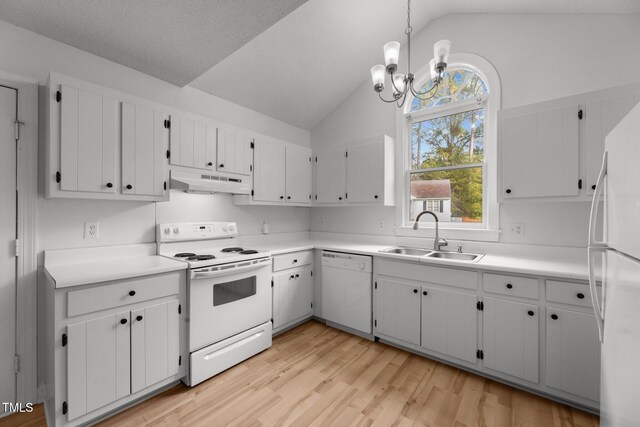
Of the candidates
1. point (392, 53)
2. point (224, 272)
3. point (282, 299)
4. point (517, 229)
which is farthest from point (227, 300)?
point (517, 229)

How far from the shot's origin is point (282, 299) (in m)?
2.96

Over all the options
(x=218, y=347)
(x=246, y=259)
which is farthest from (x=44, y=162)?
(x=218, y=347)

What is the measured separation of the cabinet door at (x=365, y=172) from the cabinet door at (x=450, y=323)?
49.6 inches

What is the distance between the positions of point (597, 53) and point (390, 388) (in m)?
3.23

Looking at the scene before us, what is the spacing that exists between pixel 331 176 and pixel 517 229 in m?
2.09

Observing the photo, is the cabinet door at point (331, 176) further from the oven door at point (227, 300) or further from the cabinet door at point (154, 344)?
the cabinet door at point (154, 344)

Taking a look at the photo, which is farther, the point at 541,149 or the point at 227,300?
the point at 227,300

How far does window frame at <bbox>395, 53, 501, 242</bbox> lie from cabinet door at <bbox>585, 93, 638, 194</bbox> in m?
0.73

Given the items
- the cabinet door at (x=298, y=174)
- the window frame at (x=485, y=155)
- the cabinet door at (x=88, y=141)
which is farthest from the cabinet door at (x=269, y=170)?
the window frame at (x=485, y=155)

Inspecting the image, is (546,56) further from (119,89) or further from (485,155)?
(119,89)

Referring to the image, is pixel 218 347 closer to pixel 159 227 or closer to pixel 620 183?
pixel 159 227

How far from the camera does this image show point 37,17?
1856 millimetres

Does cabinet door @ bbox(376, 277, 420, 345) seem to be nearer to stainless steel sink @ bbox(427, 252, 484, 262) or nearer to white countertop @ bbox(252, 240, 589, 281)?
white countertop @ bbox(252, 240, 589, 281)

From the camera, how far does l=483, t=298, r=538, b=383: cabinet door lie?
2.00 metres
